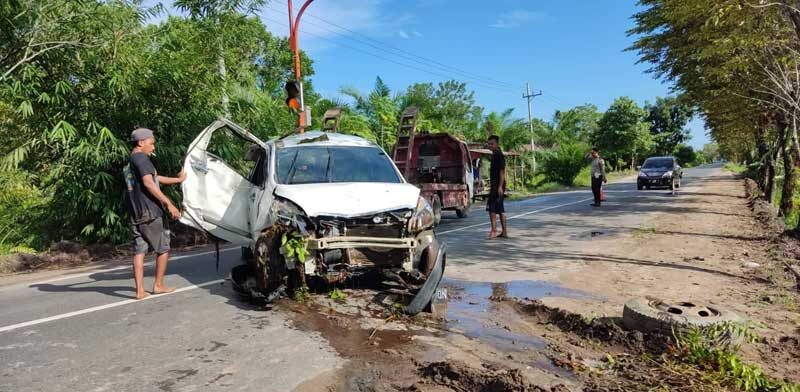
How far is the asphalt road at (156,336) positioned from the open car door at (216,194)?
2.49ft

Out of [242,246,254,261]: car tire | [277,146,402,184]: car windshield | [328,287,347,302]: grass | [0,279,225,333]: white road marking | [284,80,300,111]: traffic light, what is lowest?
[328,287,347,302]: grass

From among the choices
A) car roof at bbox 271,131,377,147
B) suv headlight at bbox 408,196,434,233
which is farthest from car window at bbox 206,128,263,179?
suv headlight at bbox 408,196,434,233

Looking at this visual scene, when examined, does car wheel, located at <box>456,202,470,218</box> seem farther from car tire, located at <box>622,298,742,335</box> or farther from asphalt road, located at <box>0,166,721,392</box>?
car tire, located at <box>622,298,742,335</box>

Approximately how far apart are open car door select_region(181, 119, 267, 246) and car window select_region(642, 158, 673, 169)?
23247 mm

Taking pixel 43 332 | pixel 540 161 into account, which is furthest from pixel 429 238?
pixel 540 161

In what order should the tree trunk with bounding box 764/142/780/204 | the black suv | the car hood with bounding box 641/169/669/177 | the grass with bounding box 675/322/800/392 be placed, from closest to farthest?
the grass with bounding box 675/322/800/392, the tree trunk with bounding box 764/142/780/204, the black suv, the car hood with bounding box 641/169/669/177

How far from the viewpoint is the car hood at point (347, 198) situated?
4.98 meters

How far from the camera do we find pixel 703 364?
3.53 m

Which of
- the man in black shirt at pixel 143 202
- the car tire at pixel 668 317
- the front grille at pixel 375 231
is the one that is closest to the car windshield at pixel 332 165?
the front grille at pixel 375 231

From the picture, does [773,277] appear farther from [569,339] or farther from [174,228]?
[174,228]

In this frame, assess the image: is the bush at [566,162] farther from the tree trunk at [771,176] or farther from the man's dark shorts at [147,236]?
the man's dark shorts at [147,236]

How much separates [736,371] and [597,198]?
14625 millimetres

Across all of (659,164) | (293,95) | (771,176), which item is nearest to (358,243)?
(293,95)

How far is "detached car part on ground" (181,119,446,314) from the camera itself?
16.2 ft
